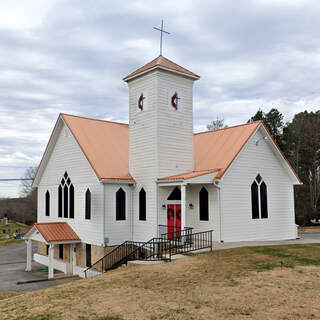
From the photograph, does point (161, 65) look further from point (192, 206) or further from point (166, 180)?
point (192, 206)

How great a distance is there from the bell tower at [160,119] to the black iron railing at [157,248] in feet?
11.8

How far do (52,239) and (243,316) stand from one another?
16.1 metres

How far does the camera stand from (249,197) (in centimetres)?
2044

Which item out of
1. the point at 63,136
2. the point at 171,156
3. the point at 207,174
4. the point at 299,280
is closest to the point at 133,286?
the point at 299,280

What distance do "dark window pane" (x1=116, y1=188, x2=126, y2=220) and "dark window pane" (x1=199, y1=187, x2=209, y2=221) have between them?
14.6 ft

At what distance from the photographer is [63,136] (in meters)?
25.0

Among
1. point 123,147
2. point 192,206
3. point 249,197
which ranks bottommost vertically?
point 192,206

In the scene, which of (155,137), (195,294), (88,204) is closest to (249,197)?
(155,137)

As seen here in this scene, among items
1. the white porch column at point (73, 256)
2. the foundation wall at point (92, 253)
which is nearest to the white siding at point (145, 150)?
the foundation wall at point (92, 253)

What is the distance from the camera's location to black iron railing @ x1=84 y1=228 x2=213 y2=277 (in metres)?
17.5

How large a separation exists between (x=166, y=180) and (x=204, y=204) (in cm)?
250

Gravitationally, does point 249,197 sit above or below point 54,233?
above

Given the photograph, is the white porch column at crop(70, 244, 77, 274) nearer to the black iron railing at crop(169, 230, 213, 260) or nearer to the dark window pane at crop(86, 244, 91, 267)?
the dark window pane at crop(86, 244, 91, 267)

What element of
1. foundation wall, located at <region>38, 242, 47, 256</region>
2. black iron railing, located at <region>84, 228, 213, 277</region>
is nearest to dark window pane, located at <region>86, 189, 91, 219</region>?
black iron railing, located at <region>84, 228, 213, 277</region>
